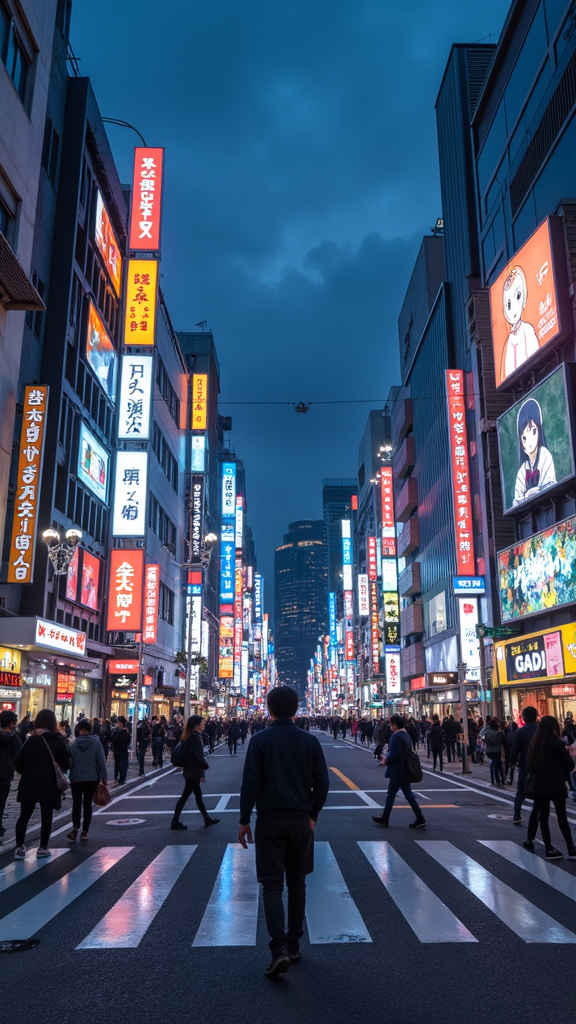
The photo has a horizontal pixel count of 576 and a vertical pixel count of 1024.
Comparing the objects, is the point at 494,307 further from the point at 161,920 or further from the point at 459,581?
the point at 161,920

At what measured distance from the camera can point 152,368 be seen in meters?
38.3

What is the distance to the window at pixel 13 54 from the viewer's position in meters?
17.9

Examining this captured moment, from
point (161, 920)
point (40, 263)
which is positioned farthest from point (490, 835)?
point (40, 263)

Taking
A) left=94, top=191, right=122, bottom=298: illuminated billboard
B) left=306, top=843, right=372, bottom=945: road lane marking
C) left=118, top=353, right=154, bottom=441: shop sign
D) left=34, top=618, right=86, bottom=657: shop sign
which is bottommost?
left=306, top=843, right=372, bottom=945: road lane marking

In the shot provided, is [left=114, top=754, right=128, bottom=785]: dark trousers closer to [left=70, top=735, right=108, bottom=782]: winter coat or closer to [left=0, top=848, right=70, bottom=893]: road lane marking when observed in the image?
[left=70, top=735, right=108, bottom=782]: winter coat

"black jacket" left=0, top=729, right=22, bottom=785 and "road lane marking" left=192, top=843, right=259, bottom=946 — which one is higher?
"black jacket" left=0, top=729, right=22, bottom=785

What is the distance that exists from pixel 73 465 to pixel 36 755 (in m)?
24.1

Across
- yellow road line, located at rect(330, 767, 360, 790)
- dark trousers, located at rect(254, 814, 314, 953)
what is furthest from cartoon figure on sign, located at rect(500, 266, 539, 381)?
dark trousers, located at rect(254, 814, 314, 953)

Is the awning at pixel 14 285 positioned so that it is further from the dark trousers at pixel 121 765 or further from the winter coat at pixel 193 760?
the dark trousers at pixel 121 765

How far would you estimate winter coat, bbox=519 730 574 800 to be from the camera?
379 inches

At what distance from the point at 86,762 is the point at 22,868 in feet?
6.61

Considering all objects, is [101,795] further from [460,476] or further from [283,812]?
[460,476]

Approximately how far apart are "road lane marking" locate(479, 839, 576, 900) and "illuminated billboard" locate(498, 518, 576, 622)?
17225 millimetres

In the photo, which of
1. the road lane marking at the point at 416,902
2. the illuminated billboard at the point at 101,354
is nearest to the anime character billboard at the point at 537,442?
the illuminated billboard at the point at 101,354
